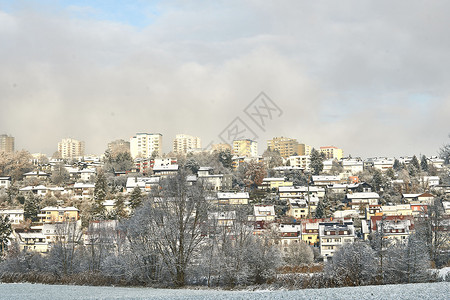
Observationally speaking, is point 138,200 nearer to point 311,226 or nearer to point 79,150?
point 311,226

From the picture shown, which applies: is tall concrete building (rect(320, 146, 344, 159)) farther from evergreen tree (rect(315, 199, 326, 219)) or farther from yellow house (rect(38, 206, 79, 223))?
yellow house (rect(38, 206, 79, 223))

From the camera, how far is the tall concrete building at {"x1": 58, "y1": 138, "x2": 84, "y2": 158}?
466ft

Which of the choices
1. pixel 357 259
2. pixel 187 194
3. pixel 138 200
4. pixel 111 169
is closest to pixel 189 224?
pixel 187 194

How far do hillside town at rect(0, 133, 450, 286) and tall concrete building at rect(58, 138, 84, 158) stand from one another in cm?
5710

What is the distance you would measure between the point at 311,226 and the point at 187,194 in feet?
83.2

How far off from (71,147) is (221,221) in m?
118

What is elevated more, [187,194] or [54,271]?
[187,194]

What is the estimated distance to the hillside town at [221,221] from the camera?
731 inches

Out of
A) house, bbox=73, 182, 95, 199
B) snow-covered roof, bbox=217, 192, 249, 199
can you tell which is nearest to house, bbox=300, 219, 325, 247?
snow-covered roof, bbox=217, 192, 249, 199

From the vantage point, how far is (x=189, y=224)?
1848 centimetres

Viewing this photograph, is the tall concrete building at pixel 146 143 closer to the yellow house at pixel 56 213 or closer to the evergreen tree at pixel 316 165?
the evergreen tree at pixel 316 165

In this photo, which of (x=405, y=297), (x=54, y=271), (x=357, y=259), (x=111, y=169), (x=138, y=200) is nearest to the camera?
(x=405, y=297)

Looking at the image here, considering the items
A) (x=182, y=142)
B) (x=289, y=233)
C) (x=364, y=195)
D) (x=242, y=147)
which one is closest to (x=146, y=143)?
(x=182, y=142)

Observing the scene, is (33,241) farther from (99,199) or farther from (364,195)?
(364,195)
